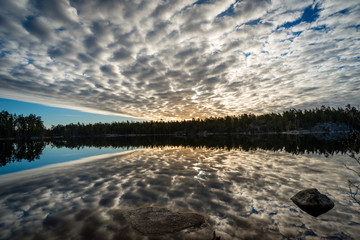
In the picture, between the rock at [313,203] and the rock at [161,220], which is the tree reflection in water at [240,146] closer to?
the rock at [313,203]

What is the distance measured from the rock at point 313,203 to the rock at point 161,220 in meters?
5.84

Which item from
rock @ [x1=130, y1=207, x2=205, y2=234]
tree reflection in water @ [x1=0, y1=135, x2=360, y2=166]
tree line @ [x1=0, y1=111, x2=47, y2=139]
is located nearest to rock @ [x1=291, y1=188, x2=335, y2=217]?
tree reflection in water @ [x1=0, y1=135, x2=360, y2=166]

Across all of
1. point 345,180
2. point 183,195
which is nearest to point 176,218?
point 183,195

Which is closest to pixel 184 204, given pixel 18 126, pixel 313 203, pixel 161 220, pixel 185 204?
pixel 185 204

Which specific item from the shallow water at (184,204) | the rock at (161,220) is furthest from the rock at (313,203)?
the rock at (161,220)

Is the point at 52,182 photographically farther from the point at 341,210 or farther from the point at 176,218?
the point at 341,210

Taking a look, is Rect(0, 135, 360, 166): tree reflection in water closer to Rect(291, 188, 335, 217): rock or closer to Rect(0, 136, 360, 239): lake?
Rect(291, 188, 335, 217): rock

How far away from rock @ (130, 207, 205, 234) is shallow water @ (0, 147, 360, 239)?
0.35 m

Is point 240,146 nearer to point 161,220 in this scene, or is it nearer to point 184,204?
point 184,204

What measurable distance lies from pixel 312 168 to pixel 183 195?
16053 millimetres

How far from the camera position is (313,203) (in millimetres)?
9156

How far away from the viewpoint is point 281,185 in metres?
12.9

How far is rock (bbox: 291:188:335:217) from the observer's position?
8.91 metres

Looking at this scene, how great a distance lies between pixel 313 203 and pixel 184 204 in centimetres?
716
